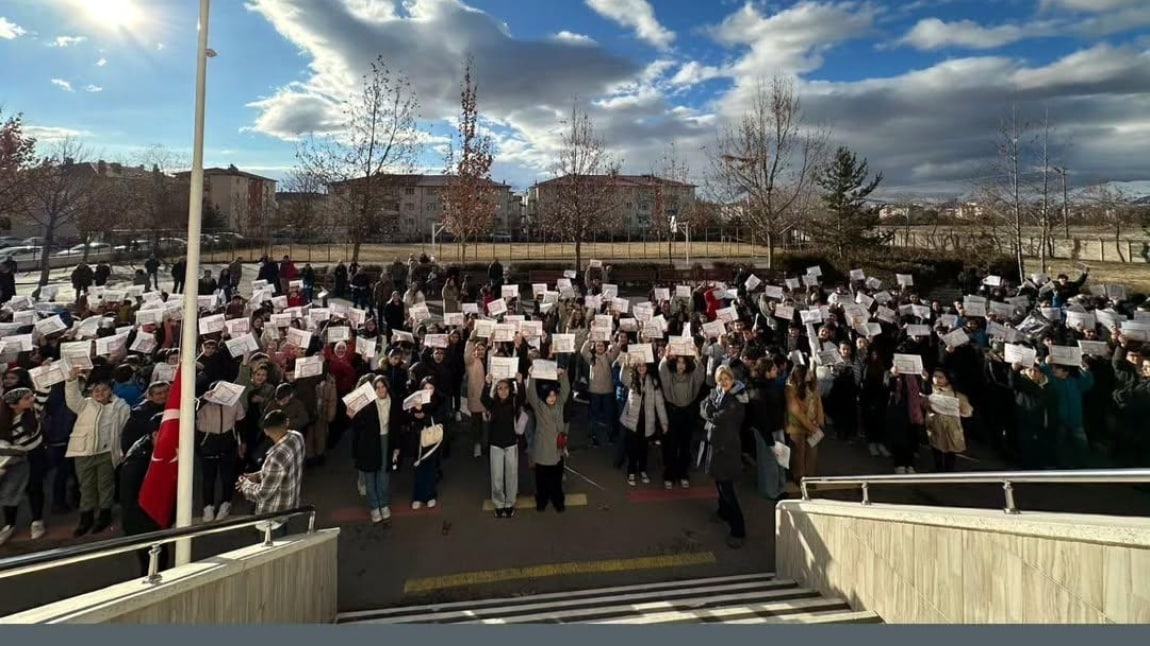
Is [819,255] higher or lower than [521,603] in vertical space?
higher

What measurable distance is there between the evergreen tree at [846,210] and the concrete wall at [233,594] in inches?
1282

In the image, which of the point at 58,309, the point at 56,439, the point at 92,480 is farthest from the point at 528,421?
the point at 58,309

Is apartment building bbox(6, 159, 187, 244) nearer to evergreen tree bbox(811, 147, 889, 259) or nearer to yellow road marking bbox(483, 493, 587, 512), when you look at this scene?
yellow road marking bbox(483, 493, 587, 512)

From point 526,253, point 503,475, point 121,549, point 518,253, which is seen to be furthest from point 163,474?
point 518,253

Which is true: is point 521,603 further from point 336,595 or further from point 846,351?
point 846,351

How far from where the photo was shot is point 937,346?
10.7 m

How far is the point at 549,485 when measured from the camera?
766 centimetres

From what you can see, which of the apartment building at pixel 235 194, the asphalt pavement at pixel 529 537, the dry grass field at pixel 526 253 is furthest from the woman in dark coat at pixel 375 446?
the apartment building at pixel 235 194

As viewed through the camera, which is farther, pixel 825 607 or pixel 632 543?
pixel 632 543

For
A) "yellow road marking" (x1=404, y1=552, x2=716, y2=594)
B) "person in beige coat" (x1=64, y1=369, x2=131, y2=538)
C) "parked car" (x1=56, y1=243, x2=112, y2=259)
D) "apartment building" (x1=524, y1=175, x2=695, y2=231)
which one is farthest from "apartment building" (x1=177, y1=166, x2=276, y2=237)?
"yellow road marking" (x1=404, y1=552, x2=716, y2=594)

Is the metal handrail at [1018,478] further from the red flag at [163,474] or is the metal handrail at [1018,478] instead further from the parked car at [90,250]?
the parked car at [90,250]

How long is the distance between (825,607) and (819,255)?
27282 mm

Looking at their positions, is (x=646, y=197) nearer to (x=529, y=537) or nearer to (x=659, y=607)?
(x=529, y=537)

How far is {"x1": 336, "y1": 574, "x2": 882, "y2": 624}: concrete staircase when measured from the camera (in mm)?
4812
